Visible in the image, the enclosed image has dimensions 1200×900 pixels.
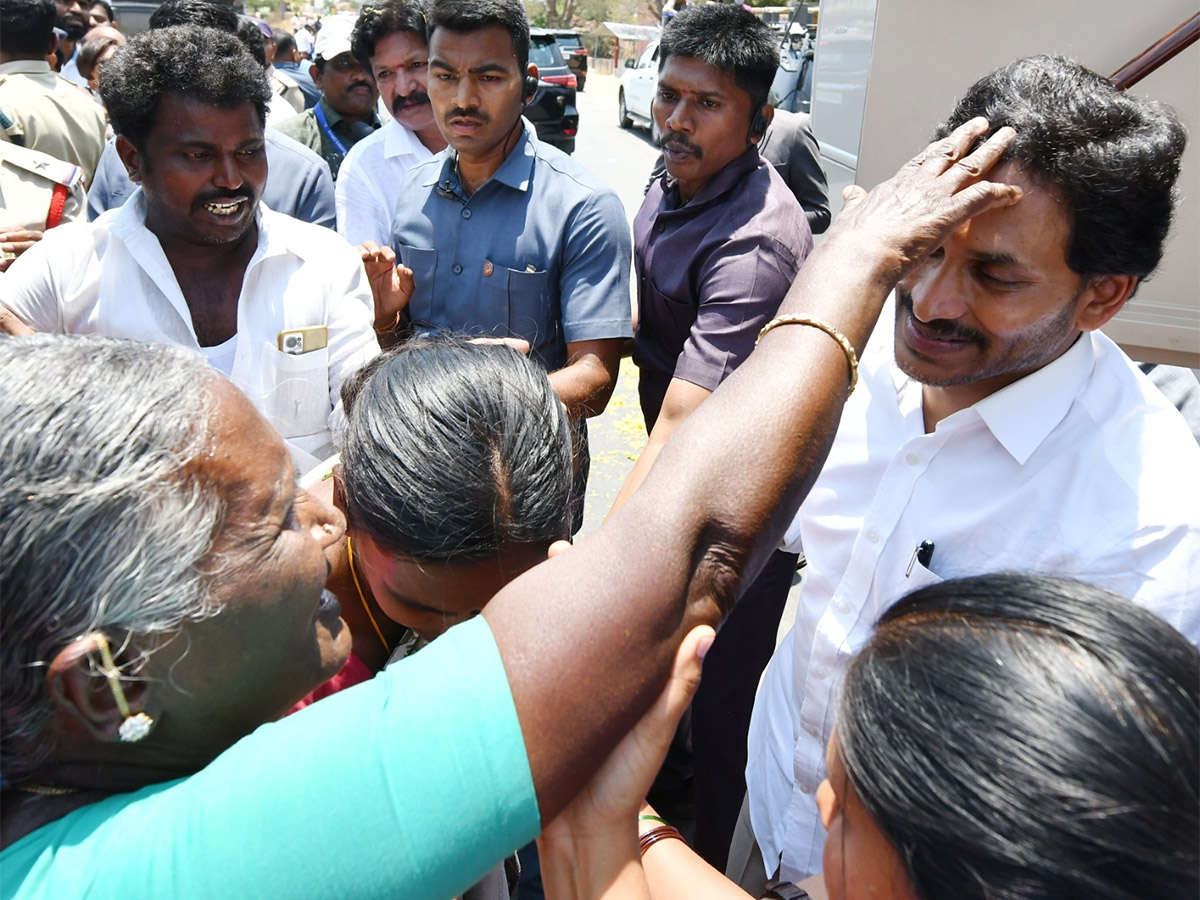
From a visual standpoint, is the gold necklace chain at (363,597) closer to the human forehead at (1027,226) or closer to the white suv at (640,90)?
the human forehead at (1027,226)

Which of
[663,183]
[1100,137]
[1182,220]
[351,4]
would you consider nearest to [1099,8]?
[1182,220]

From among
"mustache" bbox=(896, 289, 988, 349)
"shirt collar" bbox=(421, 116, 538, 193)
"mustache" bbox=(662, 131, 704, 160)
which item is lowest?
"mustache" bbox=(896, 289, 988, 349)

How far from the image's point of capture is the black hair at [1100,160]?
1616 millimetres

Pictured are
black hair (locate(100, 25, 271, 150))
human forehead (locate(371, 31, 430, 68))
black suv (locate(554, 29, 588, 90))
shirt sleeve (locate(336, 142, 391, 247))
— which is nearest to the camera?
black hair (locate(100, 25, 271, 150))

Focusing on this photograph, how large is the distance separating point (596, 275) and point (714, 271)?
37 cm

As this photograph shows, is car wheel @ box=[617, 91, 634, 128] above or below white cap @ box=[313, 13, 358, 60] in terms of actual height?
below

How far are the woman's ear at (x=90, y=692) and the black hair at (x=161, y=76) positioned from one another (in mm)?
1855

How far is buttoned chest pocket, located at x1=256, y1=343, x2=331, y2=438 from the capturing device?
2.22 metres

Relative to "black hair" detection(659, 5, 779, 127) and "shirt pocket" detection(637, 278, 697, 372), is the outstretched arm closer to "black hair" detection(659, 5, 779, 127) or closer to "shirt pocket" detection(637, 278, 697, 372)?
"shirt pocket" detection(637, 278, 697, 372)

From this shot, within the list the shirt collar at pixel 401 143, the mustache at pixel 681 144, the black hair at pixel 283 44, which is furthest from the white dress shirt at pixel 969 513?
the black hair at pixel 283 44

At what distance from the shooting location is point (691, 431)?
3.52 ft

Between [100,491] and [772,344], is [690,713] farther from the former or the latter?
[100,491]

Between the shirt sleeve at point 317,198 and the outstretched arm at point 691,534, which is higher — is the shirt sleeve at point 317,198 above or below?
below

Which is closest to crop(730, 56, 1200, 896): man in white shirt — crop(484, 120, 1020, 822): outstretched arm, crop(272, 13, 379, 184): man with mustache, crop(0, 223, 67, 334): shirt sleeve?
crop(484, 120, 1020, 822): outstretched arm
